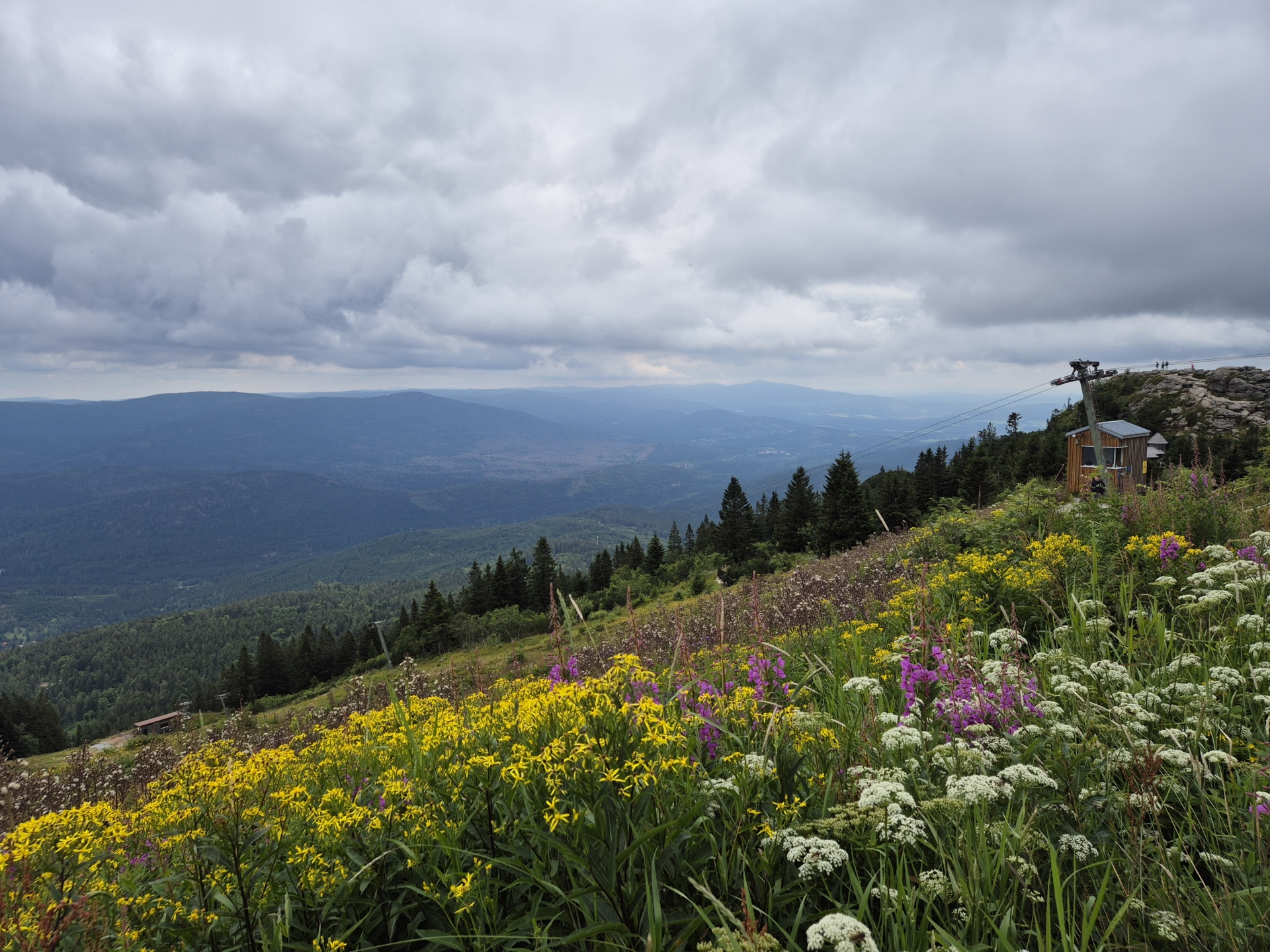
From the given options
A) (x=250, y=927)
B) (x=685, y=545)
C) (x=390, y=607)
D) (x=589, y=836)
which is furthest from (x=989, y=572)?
(x=390, y=607)

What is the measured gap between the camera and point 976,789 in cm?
230

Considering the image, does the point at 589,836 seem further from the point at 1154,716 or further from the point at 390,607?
the point at 390,607

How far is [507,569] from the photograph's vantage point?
261ft

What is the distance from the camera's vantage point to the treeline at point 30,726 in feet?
193

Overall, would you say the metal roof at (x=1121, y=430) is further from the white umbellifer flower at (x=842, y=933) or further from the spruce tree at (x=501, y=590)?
the spruce tree at (x=501, y=590)

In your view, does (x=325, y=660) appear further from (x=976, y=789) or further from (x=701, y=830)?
(x=976, y=789)

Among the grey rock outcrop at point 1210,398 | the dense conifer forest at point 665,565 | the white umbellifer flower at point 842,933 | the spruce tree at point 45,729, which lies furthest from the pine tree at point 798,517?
the spruce tree at point 45,729

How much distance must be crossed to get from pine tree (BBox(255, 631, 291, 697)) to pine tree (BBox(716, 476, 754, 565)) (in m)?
63.8

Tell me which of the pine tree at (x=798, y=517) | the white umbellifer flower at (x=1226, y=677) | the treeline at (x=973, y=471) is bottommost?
the pine tree at (x=798, y=517)

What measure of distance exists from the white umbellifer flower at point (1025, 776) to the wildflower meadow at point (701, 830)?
0.6 inches

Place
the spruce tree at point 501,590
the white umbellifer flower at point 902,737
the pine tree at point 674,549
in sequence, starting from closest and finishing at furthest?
the white umbellifer flower at point 902,737, the spruce tree at point 501,590, the pine tree at point 674,549

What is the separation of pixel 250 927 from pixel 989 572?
7322 mm

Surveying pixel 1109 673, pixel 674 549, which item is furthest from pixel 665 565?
pixel 1109 673

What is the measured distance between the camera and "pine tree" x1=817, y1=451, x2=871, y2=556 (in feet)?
171
